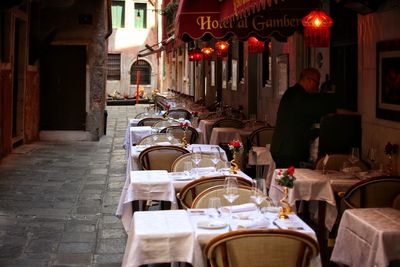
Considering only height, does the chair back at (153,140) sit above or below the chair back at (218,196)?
above

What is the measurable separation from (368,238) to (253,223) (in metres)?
1.02

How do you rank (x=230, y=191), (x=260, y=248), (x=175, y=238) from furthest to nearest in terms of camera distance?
1. (x=230, y=191)
2. (x=175, y=238)
3. (x=260, y=248)

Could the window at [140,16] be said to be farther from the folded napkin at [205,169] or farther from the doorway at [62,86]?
the folded napkin at [205,169]

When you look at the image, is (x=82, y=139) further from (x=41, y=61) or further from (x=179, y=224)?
(x=179, y=224)

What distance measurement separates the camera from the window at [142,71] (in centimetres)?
4659

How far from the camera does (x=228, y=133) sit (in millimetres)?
13188

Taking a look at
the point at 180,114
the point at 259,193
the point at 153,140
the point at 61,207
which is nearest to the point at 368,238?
the point at 259,193

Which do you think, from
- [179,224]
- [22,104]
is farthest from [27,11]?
[179,224]

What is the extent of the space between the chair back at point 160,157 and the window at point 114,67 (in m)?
37.7

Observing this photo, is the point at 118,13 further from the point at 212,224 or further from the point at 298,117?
the point at 212,224

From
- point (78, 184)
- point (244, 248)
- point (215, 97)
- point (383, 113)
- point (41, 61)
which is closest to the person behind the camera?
point (244, 248)

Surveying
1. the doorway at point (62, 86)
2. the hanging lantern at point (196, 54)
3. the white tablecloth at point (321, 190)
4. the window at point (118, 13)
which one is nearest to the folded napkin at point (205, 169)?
the white tablecloth at point (321, 190)

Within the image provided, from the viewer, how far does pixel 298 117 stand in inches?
336

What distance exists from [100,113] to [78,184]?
761 cm
